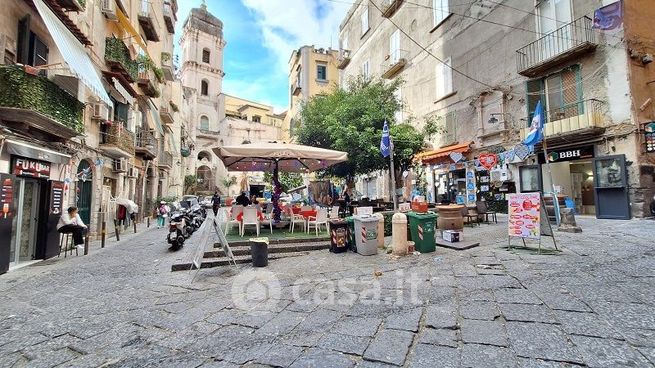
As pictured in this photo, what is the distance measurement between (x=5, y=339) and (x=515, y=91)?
16.6 meters

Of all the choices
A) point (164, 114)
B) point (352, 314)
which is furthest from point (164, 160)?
point (352, 314)

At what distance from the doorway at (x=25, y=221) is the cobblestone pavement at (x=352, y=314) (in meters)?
1.53

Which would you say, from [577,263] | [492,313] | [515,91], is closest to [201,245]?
[492,313]

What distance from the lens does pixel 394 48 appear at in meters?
21.4

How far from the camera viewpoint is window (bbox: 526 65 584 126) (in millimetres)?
11703

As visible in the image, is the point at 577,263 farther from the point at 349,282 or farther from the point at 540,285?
the point at 349,282

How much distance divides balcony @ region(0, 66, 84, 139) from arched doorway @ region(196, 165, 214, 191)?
3280 centimetres

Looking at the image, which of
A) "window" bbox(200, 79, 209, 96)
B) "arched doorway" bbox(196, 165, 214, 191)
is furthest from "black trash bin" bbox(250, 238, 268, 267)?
"window" bbox(200, 79, 209, 96)

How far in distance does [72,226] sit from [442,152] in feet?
49.7

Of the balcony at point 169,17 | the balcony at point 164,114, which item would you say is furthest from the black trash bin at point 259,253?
the balcony at point 169,17

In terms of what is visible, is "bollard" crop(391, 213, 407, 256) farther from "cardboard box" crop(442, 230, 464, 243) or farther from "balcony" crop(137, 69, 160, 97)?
"balcony" crop(137, 69, 160, 97)

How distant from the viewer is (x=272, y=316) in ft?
11.6

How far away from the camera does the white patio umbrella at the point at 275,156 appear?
302 inches

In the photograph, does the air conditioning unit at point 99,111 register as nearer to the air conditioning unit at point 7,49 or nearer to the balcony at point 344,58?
the air conditioning unit at point 7,49
